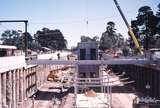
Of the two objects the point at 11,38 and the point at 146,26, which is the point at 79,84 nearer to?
the point at 146,26

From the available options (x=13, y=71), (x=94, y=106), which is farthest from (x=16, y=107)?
(x=94, y=106)

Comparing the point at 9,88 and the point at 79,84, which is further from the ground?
the point at 9,88

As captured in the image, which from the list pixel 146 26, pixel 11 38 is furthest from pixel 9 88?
pixel 11 38

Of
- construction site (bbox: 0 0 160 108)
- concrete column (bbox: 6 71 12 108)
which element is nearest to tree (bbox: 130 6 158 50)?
construction site (bbox: 0 0 160 108)

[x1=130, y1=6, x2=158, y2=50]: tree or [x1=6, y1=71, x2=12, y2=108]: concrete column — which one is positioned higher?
[x1=130, y1=6, x2=158, y2=50]: tree

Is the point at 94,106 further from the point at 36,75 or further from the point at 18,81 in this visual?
the point at 36,75

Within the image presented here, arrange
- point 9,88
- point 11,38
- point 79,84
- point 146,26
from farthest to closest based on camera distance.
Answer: point 11,38 < point 146,26 < point 79,84 < point 9,88

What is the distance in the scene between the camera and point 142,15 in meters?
120

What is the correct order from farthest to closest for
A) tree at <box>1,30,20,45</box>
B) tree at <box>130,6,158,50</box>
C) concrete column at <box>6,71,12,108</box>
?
1. tree at <box>1,30,20,45</box>
2. tree at <box>130,6,158,50</box>
3. concrete column at <box>6,71,12,108</box>

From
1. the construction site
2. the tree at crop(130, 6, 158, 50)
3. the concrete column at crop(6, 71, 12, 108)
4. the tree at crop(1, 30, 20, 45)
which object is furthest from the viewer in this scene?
the tree at crop(1, 30, 20, 45)

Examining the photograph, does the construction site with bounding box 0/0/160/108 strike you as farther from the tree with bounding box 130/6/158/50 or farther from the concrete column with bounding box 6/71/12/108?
the tree with bounding box 130/6/158/50

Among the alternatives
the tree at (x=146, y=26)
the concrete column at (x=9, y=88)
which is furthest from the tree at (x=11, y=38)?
the concrete column at (x=9, y=88)

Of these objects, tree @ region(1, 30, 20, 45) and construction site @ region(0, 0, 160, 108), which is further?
tree @ region(1, 30, 20, 45)

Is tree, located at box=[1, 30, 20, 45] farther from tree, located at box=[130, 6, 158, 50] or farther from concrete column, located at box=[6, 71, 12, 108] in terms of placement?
concrete column, located at box=[6, 71, 12, 108]
